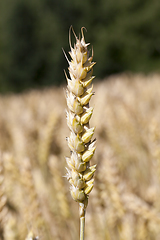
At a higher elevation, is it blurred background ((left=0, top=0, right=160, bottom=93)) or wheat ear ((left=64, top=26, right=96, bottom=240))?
blurred background ((left=0, top=0, right=160, bottom=93))

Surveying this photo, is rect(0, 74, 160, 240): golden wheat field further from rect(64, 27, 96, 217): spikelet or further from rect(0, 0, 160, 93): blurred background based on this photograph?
rect(0, 0, 160, 93): blurred background

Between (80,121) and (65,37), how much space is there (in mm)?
10537

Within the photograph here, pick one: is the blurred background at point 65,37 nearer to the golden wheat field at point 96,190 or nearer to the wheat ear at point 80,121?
the golden wheat field at point 96,190

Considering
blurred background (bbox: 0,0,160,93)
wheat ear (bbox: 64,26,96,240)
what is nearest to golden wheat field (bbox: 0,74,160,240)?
wheat ear (bbox: 64,26,96,240)

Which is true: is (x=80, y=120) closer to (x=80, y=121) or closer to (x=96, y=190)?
(x=80, y=121)

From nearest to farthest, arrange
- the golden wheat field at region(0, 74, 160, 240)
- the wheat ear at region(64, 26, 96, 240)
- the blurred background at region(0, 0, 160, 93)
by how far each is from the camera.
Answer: the wheat ear at region(64, 26, 96, 240) → the golden wheat field at region(0, 74, 160, 240) → the blurred background at region(0, 0, 160, 93)

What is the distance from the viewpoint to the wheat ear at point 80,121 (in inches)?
15.0

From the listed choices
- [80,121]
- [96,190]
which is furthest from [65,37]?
[80,121]

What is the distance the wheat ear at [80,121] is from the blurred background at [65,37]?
9.09 m

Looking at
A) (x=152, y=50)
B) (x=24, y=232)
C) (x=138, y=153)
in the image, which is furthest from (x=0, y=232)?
(x=152, y=50)

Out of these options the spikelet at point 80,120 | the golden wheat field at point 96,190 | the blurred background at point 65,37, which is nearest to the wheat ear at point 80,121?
the spikelet at point 80,120

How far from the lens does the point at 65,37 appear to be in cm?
1043

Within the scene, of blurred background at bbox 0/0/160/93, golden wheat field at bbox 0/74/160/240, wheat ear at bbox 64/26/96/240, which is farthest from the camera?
blurred background at bbox 0/0/160/93

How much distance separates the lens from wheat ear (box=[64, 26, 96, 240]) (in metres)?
0.38
